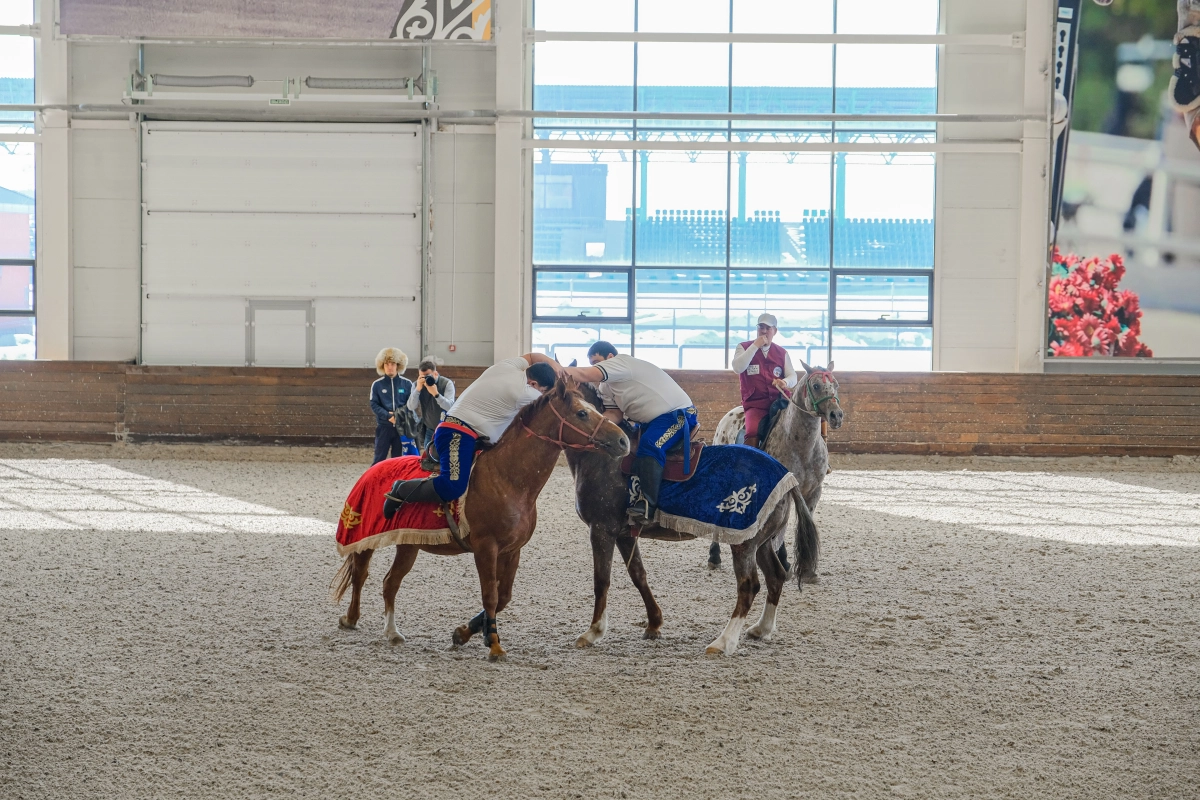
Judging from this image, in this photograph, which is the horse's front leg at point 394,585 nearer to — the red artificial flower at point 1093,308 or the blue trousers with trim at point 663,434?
the blue trousers with trim at point 663,434

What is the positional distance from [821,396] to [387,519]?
11.5 ft

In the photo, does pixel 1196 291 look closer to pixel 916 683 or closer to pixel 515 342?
pixel 515 342

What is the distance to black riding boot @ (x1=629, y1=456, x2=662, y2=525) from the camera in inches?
232

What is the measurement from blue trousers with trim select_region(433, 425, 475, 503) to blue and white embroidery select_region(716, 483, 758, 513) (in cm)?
136

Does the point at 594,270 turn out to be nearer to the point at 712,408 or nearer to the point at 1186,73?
the point at 712,408

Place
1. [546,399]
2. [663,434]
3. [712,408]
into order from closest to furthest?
[546,399] < [663,434] < [712,408]

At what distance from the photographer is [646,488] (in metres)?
5.89

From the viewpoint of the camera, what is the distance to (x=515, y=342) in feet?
58.1

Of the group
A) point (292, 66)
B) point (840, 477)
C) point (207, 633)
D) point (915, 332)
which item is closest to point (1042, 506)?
point (840, 477)

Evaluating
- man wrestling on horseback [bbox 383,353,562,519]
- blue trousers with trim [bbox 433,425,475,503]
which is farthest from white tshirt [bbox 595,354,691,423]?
blue trousers with trim [bbox 433,425,475,503]

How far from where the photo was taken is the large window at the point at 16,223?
17953mm

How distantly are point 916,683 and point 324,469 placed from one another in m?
11.5

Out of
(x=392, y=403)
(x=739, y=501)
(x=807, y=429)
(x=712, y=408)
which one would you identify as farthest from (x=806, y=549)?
(x=712, y=408)

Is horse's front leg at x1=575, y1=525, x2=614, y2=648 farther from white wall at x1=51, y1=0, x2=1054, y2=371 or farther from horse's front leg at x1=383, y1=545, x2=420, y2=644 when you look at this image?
white wall at x1=51, y1=0, x2=1054, y2=371
